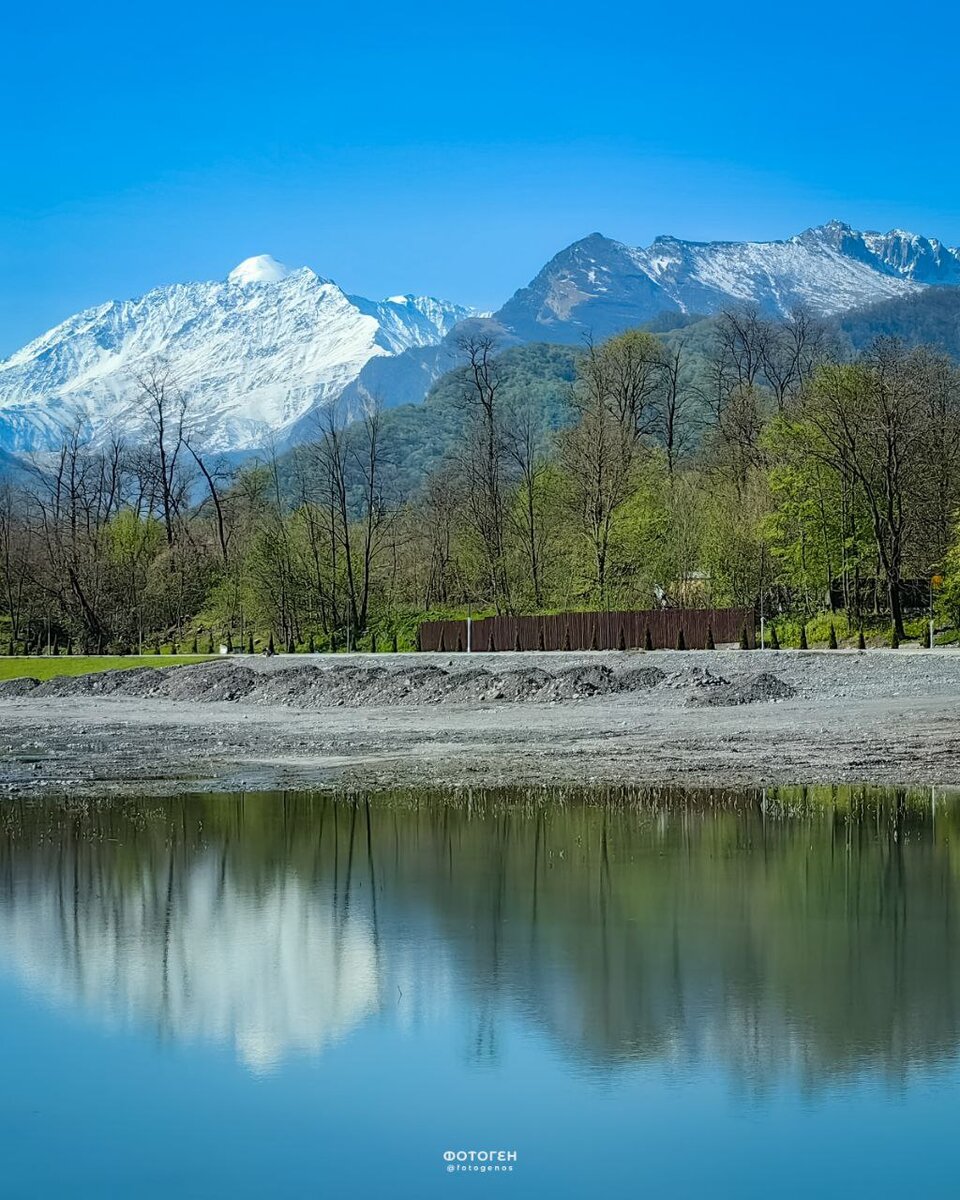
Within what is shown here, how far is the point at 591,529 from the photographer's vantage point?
69.7 m

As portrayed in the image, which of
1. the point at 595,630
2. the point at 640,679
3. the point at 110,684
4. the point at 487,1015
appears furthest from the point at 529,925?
the point at 595,630

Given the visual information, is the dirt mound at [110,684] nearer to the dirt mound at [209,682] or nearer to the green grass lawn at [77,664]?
the dirt mound at [209,682]

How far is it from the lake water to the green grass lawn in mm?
46498

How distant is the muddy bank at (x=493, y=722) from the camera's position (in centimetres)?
2416

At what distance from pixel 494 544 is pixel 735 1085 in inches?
2620

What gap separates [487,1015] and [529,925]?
2701 mm

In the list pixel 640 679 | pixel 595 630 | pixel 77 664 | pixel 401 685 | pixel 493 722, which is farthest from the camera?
pixel 77 664

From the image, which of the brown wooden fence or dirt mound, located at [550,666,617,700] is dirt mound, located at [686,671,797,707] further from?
the brown wooden fence

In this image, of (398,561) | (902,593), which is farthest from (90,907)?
(398,561)

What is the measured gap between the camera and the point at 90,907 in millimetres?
13766

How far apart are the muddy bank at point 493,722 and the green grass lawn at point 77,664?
5.87 meters

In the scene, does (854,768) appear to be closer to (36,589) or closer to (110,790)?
(110,790)

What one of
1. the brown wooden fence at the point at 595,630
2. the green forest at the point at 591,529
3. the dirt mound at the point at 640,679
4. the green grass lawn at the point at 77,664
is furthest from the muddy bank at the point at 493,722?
the green forest at the point at 591,529

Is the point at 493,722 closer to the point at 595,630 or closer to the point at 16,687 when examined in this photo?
the point at 595,630
